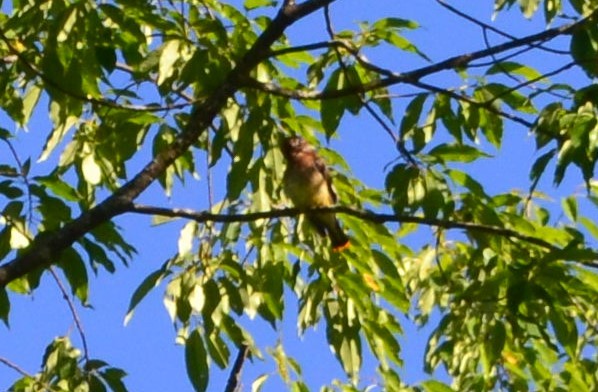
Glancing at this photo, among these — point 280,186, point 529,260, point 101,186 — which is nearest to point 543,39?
point 529,260

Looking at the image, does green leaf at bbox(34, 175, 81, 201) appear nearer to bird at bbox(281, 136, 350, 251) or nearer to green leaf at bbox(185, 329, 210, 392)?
green leaf at bbox(185, 329, 210, 392)

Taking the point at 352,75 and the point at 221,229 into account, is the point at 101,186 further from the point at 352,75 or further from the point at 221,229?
the point at 352,75

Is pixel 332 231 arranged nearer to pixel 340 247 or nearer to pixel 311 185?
pixel 340 247

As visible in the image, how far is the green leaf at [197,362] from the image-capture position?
4.48 meters

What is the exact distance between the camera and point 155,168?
4.50 metres

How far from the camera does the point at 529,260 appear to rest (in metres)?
4.79

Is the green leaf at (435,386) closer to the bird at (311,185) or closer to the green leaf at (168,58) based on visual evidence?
the bird at (311,185)

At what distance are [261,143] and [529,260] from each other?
0.92 m

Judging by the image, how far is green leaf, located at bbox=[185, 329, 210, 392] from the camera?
448 cm

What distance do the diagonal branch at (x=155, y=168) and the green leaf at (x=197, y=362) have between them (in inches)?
19.2

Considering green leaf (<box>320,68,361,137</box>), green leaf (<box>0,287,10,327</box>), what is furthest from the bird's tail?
green leaf (<box>0,287,10,327</box>)

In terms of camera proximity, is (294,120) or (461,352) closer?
(294,120)

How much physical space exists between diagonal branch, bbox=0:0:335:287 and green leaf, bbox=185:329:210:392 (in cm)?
49

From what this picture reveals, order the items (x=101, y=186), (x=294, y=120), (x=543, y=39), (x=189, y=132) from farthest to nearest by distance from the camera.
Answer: (x=101, y=186) < (x=294, y=120) < (x=189, y=132) < (x=543, y=39)
